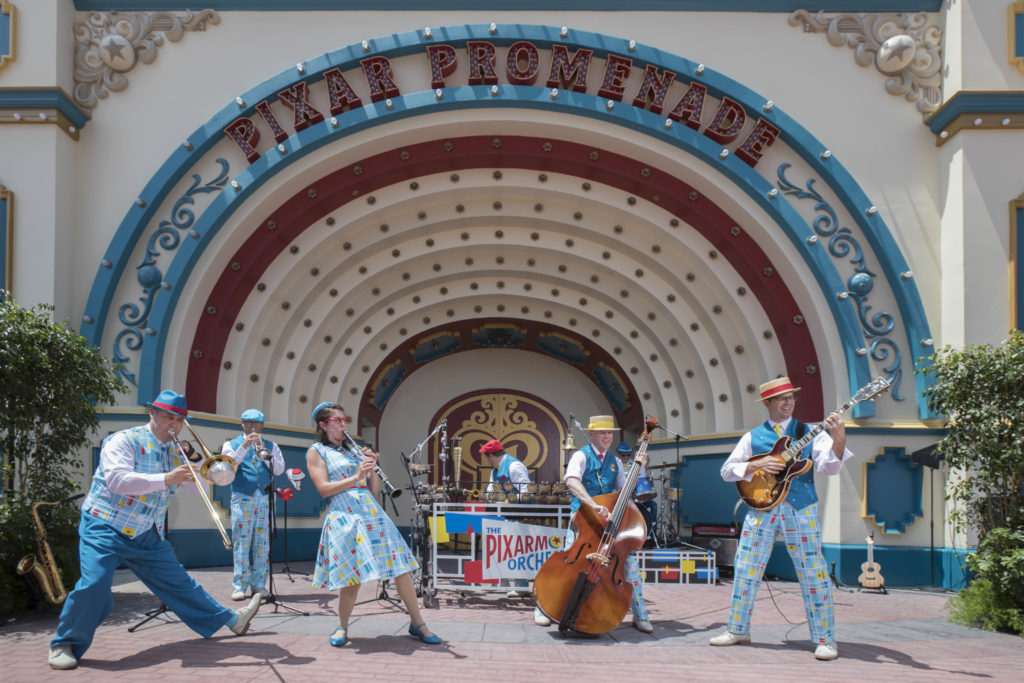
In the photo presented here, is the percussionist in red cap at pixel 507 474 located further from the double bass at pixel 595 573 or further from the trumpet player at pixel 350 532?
the trumpet player at pixel 350 532

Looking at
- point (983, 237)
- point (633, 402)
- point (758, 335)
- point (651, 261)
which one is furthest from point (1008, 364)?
point (633, 402)

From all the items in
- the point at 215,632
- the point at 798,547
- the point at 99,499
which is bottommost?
the point at 215,632

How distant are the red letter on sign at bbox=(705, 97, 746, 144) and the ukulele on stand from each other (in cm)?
502

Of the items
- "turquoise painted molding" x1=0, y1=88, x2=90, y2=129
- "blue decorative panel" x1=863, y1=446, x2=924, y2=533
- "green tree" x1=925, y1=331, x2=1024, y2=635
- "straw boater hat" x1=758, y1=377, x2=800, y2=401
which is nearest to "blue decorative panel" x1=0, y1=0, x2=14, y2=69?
"turquoise painted molding" x1=0, y1=88, x2=90, y2=129

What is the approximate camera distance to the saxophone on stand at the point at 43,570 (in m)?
6.68

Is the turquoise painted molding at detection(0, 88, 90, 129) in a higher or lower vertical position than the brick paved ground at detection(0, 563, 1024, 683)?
higher

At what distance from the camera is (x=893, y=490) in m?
9.77

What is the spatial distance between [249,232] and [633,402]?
6647mm

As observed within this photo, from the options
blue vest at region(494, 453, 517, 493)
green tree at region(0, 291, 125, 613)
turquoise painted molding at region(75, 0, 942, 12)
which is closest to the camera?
green tree at region(0, 291, 125, 613)

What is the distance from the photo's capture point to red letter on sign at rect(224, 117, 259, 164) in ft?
33.8

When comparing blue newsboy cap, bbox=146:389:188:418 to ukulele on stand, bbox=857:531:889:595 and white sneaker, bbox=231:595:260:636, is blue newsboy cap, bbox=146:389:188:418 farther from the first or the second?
ukulele on stand, bbox=857:531:889:595

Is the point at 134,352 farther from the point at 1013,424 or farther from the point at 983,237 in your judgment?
the point at 983,237

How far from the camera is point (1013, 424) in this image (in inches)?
290

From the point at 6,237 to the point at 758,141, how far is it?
9.01 meters
